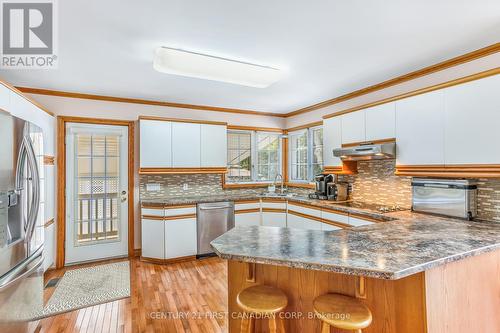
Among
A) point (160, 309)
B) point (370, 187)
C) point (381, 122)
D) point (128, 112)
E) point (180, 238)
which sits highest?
point (128, 112)

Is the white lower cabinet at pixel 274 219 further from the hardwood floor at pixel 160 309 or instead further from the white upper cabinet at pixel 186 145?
the white upper cabinet at pixel 186 145

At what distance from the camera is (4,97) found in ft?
7.02

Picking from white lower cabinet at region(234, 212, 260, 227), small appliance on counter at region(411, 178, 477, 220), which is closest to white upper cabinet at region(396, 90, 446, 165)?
small appliance on counter at region(411, 178, 477, 220)

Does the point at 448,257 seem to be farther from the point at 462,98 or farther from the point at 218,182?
the point at 218,182

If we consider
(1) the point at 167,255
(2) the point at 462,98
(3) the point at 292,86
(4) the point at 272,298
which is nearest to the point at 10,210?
(4) the point at 272,298

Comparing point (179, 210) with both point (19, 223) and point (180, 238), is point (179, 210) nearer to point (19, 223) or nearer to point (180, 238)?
point (180, 238)

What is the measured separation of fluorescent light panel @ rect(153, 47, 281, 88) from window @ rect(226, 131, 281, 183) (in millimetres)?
2032

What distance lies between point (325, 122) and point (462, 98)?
5.78ft

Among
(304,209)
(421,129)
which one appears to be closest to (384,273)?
(421,129)

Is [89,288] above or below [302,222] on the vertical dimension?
below

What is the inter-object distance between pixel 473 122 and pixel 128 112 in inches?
165

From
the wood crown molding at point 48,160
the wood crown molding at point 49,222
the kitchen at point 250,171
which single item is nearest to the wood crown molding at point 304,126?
the kitchen at point 250,171

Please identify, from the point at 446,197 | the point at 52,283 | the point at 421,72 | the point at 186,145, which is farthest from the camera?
the point at 186,145

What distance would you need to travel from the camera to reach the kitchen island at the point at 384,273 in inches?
52.7
